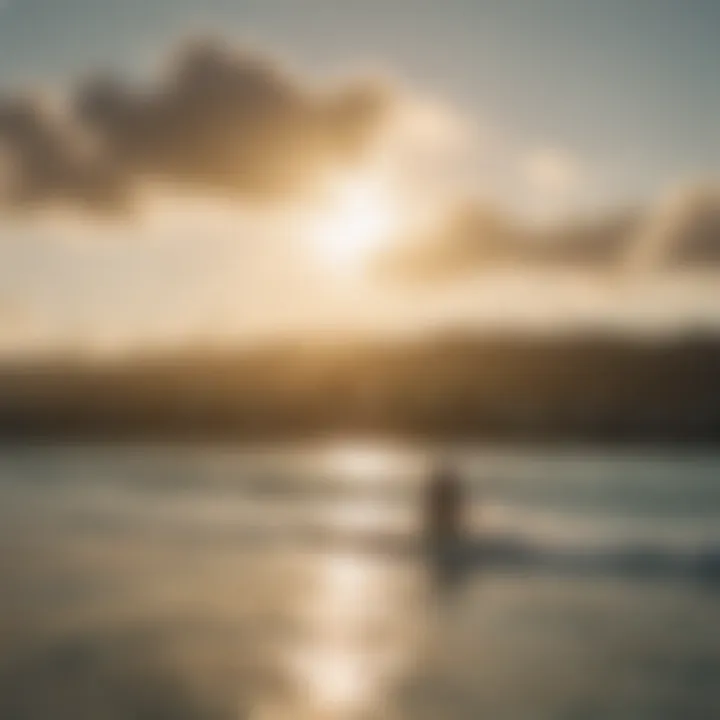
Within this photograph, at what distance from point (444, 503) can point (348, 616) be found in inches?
253

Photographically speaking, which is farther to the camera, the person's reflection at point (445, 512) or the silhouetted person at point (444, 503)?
the silhouetted person at point (444, 503)

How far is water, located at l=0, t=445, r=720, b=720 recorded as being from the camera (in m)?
7.73

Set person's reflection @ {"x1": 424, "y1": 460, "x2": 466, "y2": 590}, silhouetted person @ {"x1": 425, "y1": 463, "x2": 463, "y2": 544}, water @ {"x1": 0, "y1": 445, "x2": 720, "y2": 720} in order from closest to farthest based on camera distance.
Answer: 1. water @ {"x1": 0, "y1": 445, "x2": 720, "y2": 720}
2. person's reflection @ {"x1": 424, "y1": 460, "x2": 466, "y2": 590}
3. silhouetted person @ {"x1": 425, "y1": 463, "x2": 463, "y2": 544}

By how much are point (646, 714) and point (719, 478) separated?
3327 cm

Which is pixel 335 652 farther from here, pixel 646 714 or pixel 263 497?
pixel 263 497

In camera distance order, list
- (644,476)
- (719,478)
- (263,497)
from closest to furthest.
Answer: (263,497), (719,478), (644,476)

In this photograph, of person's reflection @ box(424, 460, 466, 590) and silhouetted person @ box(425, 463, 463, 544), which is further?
silhouetted person @ box(425, 463, 463, 544)

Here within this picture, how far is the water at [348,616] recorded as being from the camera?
7.73 meters

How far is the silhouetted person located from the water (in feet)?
1.69

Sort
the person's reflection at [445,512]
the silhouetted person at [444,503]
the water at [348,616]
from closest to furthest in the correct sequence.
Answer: the water at [348,616]
the person's reflection at [445,512]
the silhouetted person at [444,503]

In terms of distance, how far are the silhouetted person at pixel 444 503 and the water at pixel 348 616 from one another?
514 millimetres

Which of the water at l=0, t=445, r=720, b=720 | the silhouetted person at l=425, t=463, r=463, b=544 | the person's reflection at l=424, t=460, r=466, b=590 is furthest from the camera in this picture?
the silhouetted person at l=425, t=463, r=463, b=544

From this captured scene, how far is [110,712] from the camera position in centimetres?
719

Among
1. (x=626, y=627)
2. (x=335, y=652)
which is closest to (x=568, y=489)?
(x=626, y=627)
